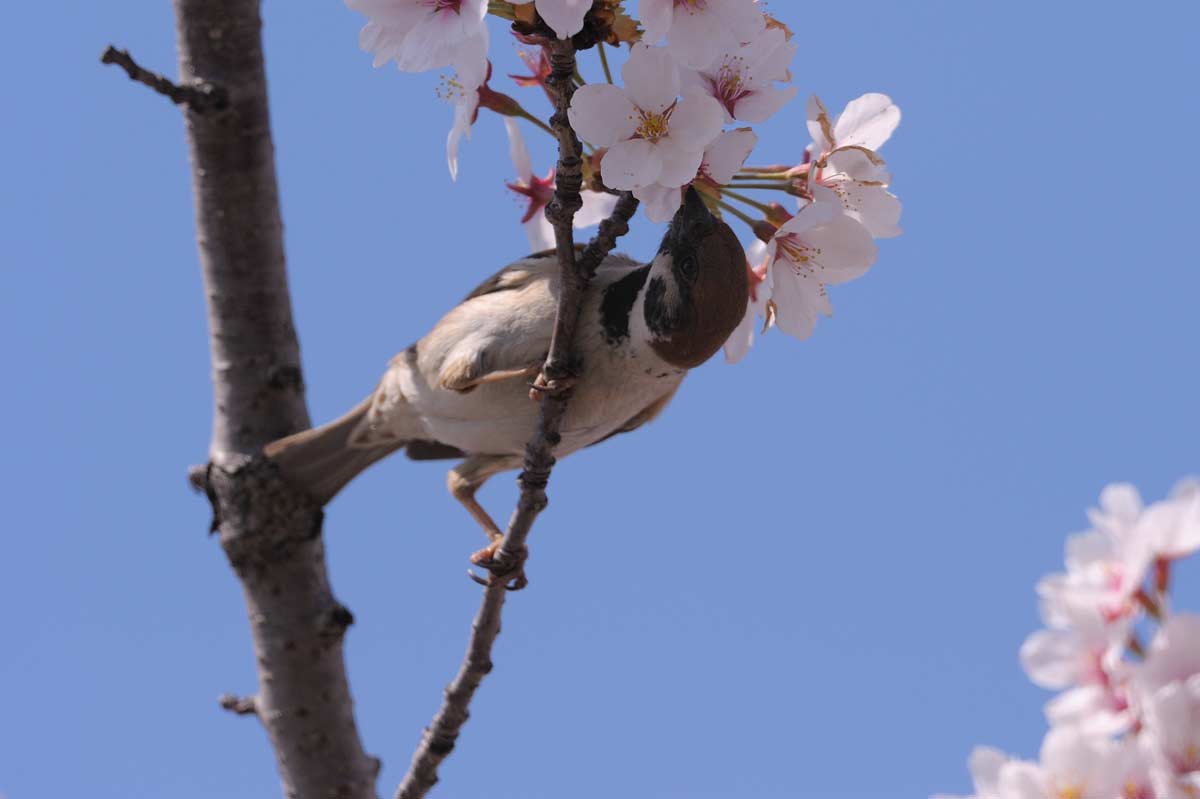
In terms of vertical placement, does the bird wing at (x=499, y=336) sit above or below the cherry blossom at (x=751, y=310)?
above

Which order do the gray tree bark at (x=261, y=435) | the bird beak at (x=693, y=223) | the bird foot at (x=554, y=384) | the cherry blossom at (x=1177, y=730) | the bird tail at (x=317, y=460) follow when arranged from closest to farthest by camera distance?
the cherry blossom at (x=1177, y=730) → the bird beak at (x=693, y=223) → the bird foot at (x=554, y=384) → the gray tree bark at (x=261, y=435) → the bird tail at (x=317, y=460)

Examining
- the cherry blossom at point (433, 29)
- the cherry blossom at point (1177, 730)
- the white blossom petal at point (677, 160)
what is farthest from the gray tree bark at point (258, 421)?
the cherry blossom at point (1177, 730)

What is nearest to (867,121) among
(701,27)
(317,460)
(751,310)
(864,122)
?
(864,122)

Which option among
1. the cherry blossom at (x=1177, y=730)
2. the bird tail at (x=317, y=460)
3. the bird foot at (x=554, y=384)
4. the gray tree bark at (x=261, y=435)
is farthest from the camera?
the bird tail at (x=317, y=460)

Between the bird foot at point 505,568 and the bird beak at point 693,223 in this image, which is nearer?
the bird beak at point 693,223

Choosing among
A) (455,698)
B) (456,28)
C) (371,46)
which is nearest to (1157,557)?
(456,28)

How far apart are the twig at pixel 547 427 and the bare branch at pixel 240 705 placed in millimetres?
514

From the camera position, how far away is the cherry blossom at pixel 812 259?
2.33 meters

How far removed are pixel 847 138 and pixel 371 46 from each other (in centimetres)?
86

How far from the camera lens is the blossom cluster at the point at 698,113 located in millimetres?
2092

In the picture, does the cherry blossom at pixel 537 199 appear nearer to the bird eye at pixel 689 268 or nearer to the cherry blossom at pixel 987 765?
the bird eye at pixel 689 268

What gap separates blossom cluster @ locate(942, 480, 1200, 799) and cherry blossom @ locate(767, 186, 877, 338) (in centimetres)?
102

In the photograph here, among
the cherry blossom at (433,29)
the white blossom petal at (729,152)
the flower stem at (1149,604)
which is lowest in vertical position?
the flower stem at (1149,604)

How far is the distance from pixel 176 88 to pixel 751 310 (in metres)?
1.61
